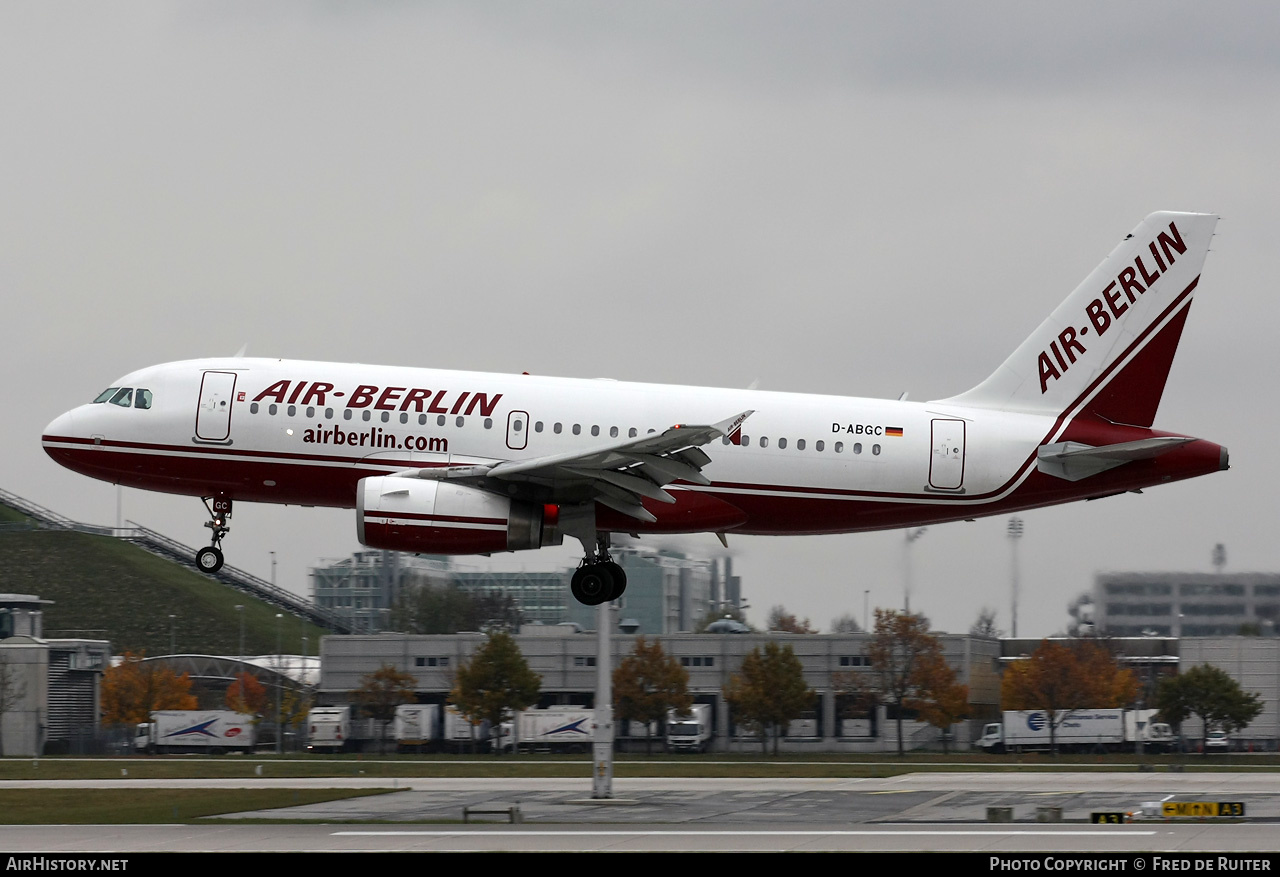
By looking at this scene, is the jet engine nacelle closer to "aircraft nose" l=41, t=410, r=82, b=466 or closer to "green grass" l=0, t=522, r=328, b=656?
"aircraft nose" l=41, t=410, r=82, b=466

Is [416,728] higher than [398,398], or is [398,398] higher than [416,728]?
[398,398]

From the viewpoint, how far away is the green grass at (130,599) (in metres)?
170

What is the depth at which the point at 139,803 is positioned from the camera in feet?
207

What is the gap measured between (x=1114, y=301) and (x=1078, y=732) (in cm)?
7000

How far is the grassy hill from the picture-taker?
170250 millimetres

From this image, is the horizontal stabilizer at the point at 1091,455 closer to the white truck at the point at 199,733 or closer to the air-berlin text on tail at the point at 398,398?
the air-berlin text on tail at the point at 398,398

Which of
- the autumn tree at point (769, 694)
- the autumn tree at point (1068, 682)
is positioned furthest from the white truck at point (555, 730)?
the autumn tree at point (1068, 682)

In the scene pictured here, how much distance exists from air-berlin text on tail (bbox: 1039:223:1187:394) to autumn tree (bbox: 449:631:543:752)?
67691 mm

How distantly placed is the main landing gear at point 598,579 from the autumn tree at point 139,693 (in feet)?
290

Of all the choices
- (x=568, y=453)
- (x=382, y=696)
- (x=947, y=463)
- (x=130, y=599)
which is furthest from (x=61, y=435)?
(x=130, y=599)

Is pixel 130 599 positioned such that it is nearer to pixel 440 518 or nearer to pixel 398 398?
pixel 398 398

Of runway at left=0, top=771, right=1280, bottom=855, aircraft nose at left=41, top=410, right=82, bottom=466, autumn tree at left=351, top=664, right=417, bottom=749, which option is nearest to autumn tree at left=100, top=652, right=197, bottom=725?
autumn tree at left=351, top=664, right=417, bottom=749

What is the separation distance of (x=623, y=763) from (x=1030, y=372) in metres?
52.2

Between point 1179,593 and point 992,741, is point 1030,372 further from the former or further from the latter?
point 992,741
